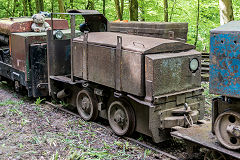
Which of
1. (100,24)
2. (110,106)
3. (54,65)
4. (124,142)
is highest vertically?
(100,24)

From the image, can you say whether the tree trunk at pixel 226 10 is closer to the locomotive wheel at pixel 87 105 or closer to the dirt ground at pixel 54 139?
the locomotive wheel at pixel 87 105

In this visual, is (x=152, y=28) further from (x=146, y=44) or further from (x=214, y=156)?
(x=214, y=156)

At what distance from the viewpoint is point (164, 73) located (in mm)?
6332

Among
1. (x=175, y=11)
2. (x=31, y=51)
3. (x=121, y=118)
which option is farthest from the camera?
(x=175, y=11)

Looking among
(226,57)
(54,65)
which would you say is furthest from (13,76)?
(226,57)

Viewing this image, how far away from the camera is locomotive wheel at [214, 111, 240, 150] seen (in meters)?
4.64

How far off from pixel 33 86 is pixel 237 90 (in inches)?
268

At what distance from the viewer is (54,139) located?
264 inches

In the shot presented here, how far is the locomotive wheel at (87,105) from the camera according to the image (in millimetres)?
8109

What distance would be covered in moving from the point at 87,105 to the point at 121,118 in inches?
56.8

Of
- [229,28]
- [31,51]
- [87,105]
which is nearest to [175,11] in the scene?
[31,51]

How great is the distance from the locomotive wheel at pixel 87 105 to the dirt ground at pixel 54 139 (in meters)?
0.21

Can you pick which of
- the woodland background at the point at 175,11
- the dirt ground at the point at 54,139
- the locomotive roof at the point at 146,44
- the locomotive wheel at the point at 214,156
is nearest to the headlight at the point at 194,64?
the locomotive roof at the point at 146,44

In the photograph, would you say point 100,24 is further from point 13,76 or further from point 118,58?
point 13,76
